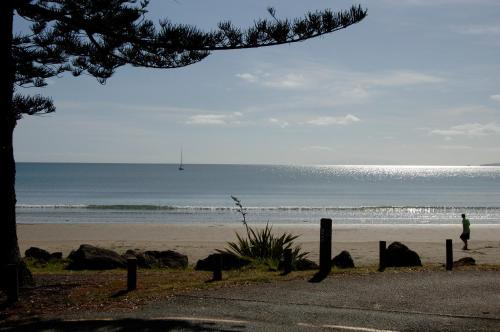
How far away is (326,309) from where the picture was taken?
7949mm

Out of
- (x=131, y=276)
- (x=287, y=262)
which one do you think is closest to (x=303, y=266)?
(x=287, y=262)

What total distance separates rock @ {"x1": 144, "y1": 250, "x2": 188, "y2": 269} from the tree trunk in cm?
494

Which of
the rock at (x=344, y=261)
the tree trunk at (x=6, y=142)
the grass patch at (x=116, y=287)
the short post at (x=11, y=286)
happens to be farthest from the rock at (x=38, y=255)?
the rock at (x=344, y=261)

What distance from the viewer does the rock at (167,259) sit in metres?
14.7

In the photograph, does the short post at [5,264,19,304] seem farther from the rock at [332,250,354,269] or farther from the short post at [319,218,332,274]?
the rock at [332,250,354,269]

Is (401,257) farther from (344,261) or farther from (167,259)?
(167,259)

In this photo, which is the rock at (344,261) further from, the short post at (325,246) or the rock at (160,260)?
the rock at (160,260)

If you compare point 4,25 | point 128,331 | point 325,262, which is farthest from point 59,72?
point 128,331

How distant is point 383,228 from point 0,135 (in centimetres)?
2890

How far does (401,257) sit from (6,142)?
856cm

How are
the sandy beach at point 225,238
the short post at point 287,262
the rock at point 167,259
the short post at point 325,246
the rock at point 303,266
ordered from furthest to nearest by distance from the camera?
the sandy beach at point 225,238 → the rock at point 167,259 → the rock at point 303,266 → the short post at point 287,262 → the short post at point 325,246

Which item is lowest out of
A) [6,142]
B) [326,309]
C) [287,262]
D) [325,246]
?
[326,309]

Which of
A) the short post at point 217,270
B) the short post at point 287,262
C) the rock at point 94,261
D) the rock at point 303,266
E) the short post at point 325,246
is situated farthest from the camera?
the rock at point 94,261

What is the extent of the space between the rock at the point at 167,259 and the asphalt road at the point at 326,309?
18.0 ft
